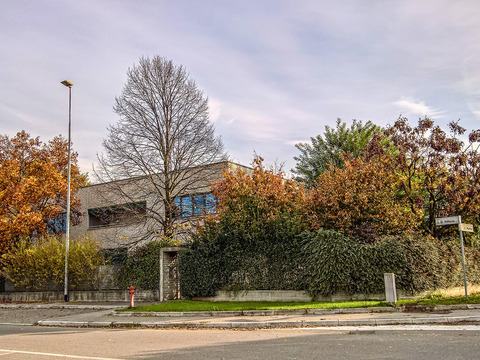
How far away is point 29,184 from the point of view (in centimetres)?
2722

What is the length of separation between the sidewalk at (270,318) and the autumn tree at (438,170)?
7.71m

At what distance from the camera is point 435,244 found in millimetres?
17500

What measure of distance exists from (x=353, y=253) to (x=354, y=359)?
9255 millimetres

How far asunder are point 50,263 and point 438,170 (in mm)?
20766

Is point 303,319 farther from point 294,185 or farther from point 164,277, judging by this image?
point 294,185

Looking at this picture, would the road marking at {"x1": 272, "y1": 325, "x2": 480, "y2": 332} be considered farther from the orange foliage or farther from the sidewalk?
the orange foliage

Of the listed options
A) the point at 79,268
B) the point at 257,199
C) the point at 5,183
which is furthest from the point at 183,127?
the point at 5,183

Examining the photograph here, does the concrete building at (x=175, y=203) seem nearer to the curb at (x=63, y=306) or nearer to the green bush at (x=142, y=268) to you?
the green bush at (x=142, y=268)

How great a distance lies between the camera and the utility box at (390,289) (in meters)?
14.9

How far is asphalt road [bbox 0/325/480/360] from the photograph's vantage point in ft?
26.7

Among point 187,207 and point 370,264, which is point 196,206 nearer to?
point 187,207

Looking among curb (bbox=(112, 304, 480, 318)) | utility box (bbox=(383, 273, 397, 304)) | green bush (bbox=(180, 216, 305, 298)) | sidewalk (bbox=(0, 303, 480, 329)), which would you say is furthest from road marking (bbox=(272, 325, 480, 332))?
green bush (bbox=(180, 216, 305, 298))

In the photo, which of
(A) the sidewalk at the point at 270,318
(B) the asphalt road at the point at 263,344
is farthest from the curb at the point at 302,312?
(B) the asphalt road at the point at 263,344

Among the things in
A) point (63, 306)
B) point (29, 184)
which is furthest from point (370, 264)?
point (29, 184)
